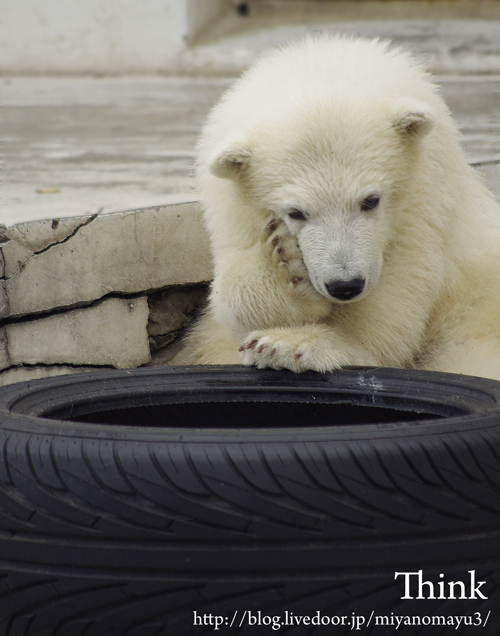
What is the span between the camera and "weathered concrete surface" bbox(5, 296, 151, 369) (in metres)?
3.07

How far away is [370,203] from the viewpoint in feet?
7.82

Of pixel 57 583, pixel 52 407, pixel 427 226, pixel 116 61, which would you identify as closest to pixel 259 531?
pixel 57 583

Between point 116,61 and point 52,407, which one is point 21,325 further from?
point 116,61

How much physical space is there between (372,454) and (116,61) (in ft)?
31.2

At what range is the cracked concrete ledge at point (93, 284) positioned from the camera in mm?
3016

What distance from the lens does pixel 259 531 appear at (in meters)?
1.57

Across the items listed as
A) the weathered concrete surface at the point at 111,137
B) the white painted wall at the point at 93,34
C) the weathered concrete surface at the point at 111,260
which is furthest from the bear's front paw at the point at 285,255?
the white painted wall at the point at 93,34

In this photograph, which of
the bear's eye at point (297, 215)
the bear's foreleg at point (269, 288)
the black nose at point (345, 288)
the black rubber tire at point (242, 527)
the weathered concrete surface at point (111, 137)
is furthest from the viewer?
the weathered concrete surface at point (111, 137)

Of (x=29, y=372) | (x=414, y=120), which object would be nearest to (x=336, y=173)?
(x=414, y=120)

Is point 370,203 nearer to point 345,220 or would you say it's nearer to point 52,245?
point 345,220

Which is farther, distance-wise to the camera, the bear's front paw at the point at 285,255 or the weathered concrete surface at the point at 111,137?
the weathered concrete surface at the point at 111,137

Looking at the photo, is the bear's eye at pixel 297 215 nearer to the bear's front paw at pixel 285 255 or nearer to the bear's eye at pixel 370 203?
the bear's front paw at pixel 285 255

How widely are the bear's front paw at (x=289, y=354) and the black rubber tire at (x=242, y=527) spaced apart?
27.6 inches

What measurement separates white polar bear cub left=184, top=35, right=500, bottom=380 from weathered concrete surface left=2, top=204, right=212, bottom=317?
0.46 metres
